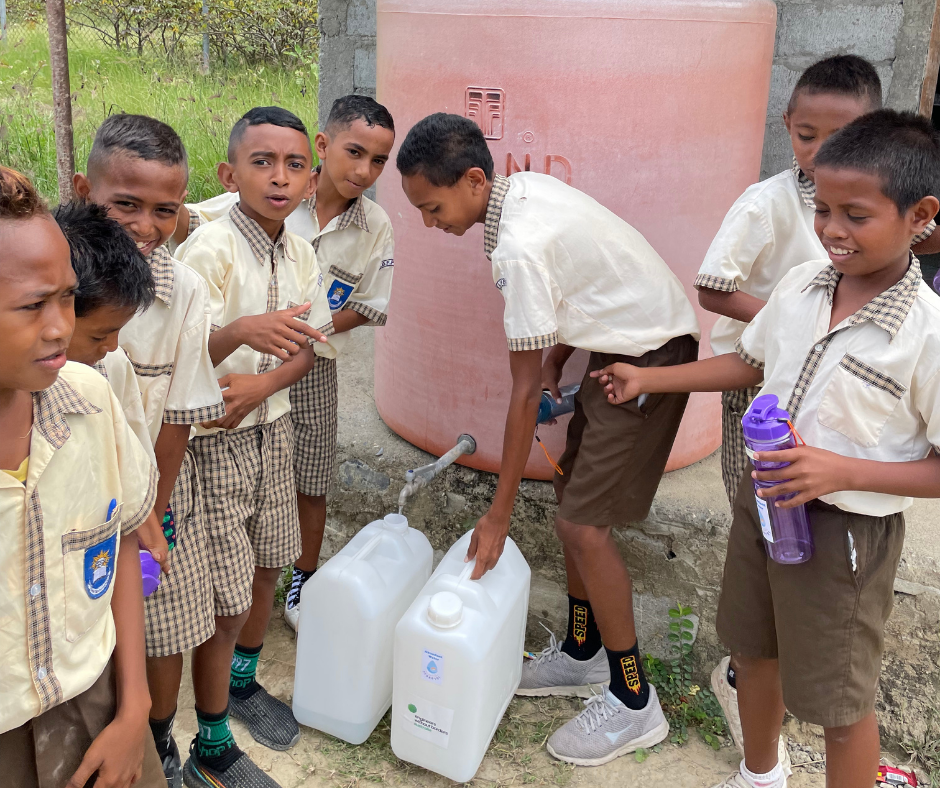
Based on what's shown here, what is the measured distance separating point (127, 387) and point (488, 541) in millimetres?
1009

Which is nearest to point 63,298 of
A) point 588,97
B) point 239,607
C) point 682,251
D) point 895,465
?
point 239,607

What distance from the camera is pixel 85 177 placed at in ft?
6.19

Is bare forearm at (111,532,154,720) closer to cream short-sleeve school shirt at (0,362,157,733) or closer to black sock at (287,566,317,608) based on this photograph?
cream short-sleeve school shirt at (0,362,157,733)

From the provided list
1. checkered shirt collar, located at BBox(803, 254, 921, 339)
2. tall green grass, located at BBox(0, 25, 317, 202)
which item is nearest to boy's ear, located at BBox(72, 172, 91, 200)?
checkered shirt collar, located at BBox(803, 254, 921, 339)

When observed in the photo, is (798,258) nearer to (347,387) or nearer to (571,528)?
(571,528)

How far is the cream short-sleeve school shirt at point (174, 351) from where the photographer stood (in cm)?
186

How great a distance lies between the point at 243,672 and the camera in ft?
8.28

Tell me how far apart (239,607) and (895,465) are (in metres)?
1.51

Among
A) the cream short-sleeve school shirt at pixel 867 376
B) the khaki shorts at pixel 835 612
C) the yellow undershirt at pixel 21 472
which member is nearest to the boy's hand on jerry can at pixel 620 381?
the cream short-sleeve school shirt at pixel 867 376

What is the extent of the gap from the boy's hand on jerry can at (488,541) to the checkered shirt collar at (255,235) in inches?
34.4

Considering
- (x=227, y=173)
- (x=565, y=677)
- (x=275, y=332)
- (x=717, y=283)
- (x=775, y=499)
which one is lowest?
(x=565, y=677)

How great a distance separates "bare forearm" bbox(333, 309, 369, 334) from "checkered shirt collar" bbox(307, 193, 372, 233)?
0.25 meters

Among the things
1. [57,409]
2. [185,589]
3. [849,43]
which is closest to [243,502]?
[185,589]

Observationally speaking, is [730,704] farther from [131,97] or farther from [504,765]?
[131,97]
